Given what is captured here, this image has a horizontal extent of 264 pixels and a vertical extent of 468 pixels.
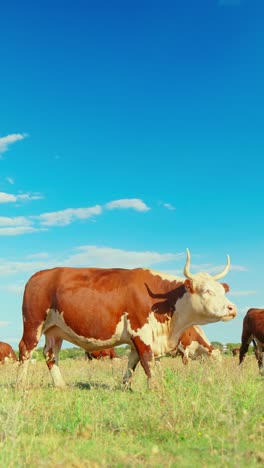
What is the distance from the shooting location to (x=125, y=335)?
36.3 ft

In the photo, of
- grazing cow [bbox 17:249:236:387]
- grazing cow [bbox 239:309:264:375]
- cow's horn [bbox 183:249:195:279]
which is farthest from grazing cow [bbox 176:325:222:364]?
cow's horn [bbox 183:249:195:279]

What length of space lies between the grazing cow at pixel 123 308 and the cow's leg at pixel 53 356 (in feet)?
0.09

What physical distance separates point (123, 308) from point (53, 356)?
2305mm

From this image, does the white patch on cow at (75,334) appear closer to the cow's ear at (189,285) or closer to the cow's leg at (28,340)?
the cow's leg at (28,340)

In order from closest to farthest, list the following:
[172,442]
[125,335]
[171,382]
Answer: [172,442] → [171,382] → [125,335]

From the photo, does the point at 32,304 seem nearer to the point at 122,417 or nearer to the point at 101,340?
the point at 101,340

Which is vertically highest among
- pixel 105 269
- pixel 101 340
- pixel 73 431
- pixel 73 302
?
pixel 105 269

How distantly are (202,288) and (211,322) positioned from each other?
2.70ft

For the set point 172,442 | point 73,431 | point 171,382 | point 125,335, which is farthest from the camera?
point 125,335

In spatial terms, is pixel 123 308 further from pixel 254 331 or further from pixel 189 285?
pixel 254 331

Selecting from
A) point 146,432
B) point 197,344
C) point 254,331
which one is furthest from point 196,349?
point 146,432

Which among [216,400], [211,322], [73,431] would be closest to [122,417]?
[73,431]

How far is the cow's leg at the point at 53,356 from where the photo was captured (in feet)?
39.3

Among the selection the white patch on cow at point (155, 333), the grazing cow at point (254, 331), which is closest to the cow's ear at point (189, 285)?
the white patch on cow at point (155, 333)
